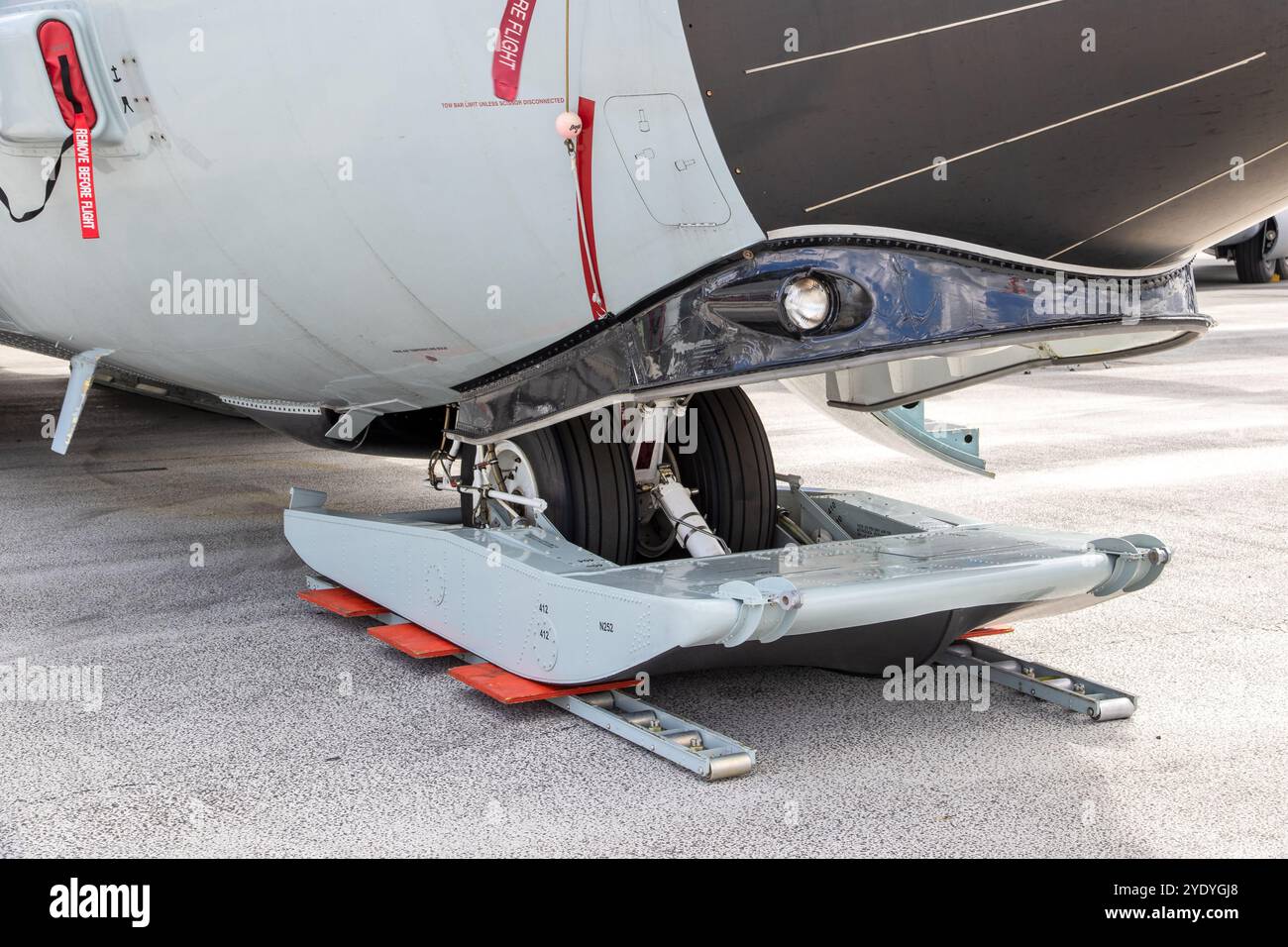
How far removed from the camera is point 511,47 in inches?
152

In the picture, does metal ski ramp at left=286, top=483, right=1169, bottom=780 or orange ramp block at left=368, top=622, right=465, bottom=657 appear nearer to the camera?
metal ski ramp at left=286, top=483, right=1169, bottom=780

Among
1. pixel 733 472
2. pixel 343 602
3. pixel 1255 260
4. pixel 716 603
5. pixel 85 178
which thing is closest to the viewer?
pixel 716 603

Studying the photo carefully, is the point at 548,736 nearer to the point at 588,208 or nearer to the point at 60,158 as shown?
the point at 588,208

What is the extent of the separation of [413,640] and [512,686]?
28.3 inches

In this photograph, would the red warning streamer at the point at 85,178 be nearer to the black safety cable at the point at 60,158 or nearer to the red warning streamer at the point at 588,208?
the black safety cable at the point at 60,158

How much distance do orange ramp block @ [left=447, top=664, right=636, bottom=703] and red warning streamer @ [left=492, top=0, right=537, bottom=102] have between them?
1.84 meters

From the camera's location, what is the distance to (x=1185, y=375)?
1392cm

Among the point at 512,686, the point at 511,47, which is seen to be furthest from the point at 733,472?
the point at 511,47

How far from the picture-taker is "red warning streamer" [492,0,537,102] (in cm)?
383

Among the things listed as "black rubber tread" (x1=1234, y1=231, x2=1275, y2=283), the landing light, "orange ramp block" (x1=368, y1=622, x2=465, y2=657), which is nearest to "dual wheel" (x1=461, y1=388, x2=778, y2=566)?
"orange ramp block" (x1=368, y1=622, x2=465, y2=657)

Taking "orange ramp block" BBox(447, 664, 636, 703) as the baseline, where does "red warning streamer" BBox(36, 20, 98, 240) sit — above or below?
above

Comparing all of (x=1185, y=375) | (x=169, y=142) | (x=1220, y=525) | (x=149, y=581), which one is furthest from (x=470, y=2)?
(x=1185, y=375)

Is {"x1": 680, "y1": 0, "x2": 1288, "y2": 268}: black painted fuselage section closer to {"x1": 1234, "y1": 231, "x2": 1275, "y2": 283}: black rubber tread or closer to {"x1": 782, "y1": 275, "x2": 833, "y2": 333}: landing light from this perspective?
{"x1": 782, "y1": 275, "x2": 833, "y2": 333}: landing light

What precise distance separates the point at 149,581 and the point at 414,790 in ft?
9.48
